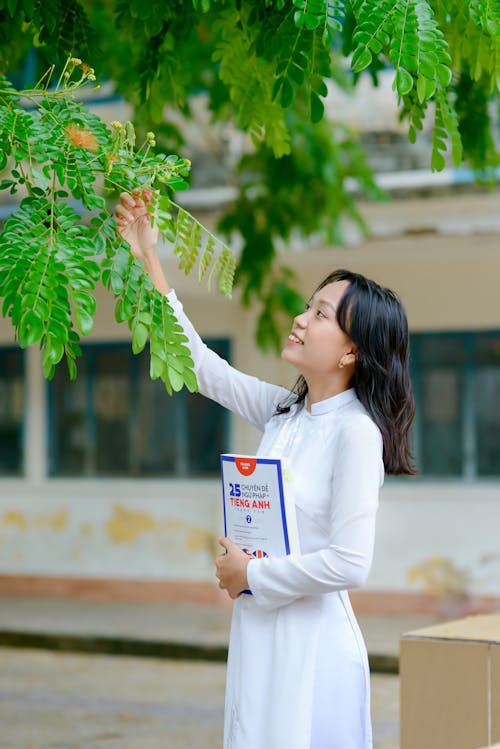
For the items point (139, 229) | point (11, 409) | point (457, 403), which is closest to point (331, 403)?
point (139, 229)

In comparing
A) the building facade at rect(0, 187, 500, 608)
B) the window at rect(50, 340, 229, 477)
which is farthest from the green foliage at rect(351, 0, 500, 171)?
the window at rect(50, 340, 229, 477)

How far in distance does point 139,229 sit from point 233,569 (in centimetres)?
88

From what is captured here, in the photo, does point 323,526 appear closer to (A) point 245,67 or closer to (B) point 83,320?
(B) point 83,320

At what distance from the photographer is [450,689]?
143 inches

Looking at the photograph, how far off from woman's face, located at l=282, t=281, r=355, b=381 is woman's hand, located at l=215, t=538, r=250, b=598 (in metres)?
0.49

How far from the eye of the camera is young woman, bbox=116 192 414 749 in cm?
300

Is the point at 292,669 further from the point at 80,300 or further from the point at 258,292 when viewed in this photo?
the point at 258,292

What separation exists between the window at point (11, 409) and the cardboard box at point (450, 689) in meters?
9.61

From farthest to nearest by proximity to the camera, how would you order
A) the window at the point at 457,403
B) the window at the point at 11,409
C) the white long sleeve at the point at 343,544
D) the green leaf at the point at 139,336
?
the window at the point at 11,409 → the window at the point at 457,403 → the white long sleeve at the point at 343,544 → the green leaf at the point at 139,336

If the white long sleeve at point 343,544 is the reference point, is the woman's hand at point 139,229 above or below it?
above

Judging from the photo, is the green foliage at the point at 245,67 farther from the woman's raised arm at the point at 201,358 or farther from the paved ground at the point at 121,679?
the paved ground at the point at 121,679

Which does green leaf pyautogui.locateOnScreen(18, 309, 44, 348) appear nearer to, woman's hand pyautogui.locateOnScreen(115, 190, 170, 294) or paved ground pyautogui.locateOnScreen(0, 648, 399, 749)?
woman's hand pyautogui.locateOnScreen(115, 190, 170, 294)

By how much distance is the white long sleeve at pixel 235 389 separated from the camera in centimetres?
346

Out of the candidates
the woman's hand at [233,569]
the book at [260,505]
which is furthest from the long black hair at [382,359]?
the woman's hand at [233,569]
